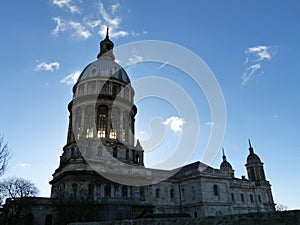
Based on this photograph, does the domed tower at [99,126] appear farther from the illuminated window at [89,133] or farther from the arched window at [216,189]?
the arched window at [216,189]

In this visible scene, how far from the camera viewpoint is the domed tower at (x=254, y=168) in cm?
6303

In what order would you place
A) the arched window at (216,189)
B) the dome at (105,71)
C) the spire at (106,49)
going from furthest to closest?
the spire at (106,49) < the dome at (105,71) < the arched window at (216,189)

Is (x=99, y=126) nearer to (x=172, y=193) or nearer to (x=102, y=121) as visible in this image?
(x=102, y=121)

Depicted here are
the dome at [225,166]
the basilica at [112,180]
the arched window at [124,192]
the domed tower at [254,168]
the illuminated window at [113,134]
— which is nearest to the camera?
the basilica at [112,180]

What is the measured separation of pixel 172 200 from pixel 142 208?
30.1ft

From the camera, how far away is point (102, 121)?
149 ft

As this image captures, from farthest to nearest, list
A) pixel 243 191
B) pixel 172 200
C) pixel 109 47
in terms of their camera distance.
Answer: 1. pixel 109 47
2. pixel 243 191
3. pixel 172 200

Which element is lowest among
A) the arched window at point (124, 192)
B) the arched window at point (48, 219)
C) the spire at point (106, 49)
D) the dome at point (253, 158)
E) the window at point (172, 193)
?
the arched window at point (48, 219)

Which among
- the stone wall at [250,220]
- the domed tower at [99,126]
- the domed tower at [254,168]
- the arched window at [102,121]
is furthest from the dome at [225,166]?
the stone wall at [250,220]

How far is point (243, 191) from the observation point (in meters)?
53.5

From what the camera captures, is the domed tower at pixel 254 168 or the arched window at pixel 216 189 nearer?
the arched window at pixel 216 189

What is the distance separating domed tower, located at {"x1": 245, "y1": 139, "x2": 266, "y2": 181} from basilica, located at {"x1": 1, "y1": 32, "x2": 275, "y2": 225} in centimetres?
620

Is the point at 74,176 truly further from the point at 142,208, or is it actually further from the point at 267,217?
the point at 267,217

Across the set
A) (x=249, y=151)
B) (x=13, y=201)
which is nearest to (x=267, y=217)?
(x=13, y=201)
